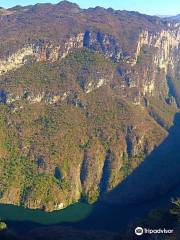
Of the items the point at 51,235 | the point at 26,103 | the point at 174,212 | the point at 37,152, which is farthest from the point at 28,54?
the point at 174,212

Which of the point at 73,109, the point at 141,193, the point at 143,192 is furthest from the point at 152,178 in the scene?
Answer: the point at 73,109

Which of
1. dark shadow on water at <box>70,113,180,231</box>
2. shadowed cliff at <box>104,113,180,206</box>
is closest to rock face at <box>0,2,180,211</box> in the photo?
shadowed cliff at <box>104,113,180,206</box>

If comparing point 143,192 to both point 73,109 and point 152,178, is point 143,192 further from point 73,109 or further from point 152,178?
point 73,109

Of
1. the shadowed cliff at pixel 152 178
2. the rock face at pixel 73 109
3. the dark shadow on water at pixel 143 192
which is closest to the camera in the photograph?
the dark shadow on water at pixel 143 192

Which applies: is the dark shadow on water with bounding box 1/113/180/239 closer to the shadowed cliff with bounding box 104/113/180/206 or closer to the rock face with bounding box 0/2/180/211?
the shadowed cliff with bounding box 104/113/180/206

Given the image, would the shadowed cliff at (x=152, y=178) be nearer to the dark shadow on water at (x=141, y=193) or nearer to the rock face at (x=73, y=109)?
the dark shadow on water at (x=141, y=193)

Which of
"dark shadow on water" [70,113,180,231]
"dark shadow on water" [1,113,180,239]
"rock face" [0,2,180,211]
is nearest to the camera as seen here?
"dark shadow on water" [1,113,180,239]

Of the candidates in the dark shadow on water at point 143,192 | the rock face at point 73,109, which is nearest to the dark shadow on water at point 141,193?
Result: the dark shadow on water at point 143,192

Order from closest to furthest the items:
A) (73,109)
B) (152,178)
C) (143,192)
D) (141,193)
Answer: (141,193)
(143,192)
(152,178)
(73,109)
